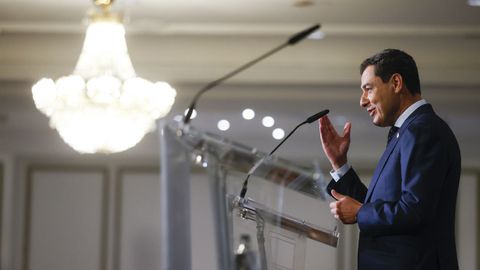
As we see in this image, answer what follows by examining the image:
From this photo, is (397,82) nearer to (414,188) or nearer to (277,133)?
(414,188)

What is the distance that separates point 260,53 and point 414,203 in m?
5.14

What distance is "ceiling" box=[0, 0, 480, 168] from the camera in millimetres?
5957

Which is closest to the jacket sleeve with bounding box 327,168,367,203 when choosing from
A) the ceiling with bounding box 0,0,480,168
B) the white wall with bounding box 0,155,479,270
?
the ceiling with bounding box 0,0,480,168

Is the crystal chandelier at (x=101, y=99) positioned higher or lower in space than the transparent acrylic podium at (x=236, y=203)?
higher

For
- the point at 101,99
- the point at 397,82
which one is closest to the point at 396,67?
the point at 397,82

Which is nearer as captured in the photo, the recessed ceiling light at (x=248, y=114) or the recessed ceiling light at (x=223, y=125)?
the recessed ceiling light at (x=248, y=114)

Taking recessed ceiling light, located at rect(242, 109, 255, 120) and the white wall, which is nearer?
recessed ceiling light, located at rect(242, 109, 255, 120)

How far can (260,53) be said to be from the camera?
6934mm

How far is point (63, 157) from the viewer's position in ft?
27.5

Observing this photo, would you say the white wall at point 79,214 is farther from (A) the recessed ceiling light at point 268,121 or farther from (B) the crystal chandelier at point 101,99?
(B) the crystal chandelier at point 101,99

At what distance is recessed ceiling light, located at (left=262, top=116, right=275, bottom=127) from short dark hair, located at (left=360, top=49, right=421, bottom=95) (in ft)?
18.9

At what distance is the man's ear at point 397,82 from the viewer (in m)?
2.04

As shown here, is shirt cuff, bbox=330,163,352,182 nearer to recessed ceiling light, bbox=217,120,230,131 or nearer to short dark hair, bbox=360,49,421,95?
short dark hair, bbox=360,49,421,95

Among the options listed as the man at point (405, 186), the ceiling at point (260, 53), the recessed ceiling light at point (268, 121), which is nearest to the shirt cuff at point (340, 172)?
the man at point (405, 186)
